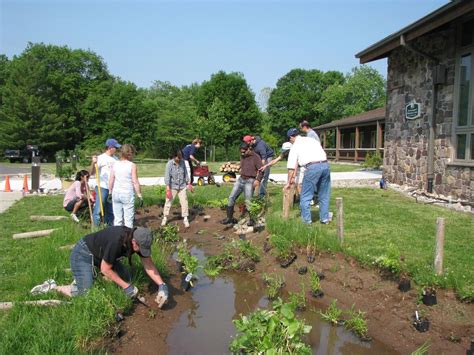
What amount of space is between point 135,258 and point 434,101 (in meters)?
8.71

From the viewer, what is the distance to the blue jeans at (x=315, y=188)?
7535 millimetres

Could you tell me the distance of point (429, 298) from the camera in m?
4.58

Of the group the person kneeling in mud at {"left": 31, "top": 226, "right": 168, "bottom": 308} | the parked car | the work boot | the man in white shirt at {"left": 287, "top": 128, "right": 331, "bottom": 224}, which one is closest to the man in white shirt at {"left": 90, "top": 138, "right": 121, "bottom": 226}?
the work boot

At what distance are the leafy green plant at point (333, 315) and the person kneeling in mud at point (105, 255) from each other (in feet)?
7.23

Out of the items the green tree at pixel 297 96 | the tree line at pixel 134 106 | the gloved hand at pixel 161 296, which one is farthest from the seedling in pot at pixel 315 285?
the green tree at pixel 297 96

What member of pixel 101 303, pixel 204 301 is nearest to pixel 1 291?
pixel 101 303

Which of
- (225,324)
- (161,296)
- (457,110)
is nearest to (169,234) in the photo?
(161,296)

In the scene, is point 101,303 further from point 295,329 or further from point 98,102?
point 98,102

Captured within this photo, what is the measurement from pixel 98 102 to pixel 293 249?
4577 centimetres

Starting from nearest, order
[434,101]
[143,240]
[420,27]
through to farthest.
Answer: [143,240]
[420,27]
[434,101]

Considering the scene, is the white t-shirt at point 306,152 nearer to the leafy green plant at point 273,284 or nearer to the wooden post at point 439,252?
the leafy green plant at point 273,284

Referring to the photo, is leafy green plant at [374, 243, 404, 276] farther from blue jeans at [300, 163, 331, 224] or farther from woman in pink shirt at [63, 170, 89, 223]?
woman in pink shirt at [63, 170, 89, 223]

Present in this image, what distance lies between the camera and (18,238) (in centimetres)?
760

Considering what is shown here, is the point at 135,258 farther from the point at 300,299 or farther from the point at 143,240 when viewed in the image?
the point at 300,299
